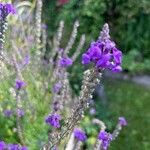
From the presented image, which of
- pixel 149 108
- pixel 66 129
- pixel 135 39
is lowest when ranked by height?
pixel 66 129

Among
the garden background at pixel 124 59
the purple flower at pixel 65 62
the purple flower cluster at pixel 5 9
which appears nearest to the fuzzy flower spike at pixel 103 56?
the purple flower cluster at pixel 5 9

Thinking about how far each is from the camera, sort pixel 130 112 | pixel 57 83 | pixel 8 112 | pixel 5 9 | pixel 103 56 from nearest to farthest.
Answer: pixel 103 56 < pixel 5 9 < pixel 8 112 < pixel 57 83 < pixel 130 112

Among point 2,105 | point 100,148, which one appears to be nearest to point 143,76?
point 2,105

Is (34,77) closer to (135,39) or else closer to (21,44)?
(21,44)

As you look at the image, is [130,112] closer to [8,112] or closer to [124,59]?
[124,59]

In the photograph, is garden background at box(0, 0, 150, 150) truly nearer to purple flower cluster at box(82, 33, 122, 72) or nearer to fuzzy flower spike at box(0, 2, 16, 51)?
fuzzy flower spike at box(0, 2, 16, 51)

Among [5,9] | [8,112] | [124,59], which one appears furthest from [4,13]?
[124,59]

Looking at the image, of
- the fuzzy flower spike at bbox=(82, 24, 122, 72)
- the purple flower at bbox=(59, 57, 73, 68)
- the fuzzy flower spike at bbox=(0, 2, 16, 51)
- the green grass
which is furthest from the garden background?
the fuzzy flower spike at bbox=(82, 24, 122, 72)
